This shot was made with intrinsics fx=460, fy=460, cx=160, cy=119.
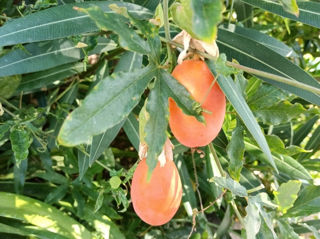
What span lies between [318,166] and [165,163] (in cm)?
75

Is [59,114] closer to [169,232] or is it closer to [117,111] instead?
[169,232]

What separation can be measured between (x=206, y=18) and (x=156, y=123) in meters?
0.14

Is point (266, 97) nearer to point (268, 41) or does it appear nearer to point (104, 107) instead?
point (268, 41)

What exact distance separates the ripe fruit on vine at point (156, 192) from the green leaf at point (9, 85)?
1.81 ft

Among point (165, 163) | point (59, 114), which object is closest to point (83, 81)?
point (59, 114)

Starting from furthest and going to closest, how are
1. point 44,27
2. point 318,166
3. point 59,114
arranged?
1. point 318,166
2. point 59,114
3. point 44,27

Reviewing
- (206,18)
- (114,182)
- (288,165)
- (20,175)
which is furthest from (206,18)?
(20,175)

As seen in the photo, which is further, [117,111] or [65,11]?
[65,11]

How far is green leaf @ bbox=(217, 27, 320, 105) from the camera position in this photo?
29.7 inches

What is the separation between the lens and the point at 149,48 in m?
0.55

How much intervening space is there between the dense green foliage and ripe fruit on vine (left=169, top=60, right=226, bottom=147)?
0.05 ft

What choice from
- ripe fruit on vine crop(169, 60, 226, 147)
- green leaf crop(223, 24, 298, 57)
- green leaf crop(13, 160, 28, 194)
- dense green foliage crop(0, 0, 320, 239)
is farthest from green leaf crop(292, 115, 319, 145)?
ripe fruit on vine crop(169, 60, 226, 147)

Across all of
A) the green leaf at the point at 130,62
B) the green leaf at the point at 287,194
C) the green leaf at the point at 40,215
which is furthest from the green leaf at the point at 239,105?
the green leaf at the point at 40,215

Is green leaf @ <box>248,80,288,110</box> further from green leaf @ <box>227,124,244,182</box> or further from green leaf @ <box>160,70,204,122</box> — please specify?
green leaf @ <box>160,70,204,122</box>
